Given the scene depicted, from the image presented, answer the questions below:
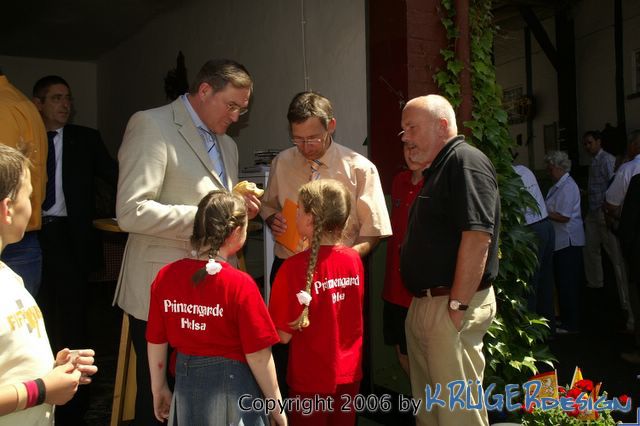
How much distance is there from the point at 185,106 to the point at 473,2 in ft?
7.31

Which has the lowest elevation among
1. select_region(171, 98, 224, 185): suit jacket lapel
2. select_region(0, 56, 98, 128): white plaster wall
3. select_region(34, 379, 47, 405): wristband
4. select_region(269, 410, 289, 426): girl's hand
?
select_region(269, 410, 289, 426): girl's hand

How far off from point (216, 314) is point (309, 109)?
4.04 ft

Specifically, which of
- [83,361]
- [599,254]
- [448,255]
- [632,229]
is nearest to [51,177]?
[83,361]

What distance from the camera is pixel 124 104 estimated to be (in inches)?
441

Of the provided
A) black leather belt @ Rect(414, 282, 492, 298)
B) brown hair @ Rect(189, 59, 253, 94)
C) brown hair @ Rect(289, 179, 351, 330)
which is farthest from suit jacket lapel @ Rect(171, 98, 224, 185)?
black leather belt @ Rect(414, 282, 492, 298)

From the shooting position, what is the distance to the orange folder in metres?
3.18

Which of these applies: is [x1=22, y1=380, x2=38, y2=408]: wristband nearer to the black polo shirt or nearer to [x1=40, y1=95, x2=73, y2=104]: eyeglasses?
the black polo shirt

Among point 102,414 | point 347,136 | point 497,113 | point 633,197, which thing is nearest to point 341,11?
point 347,136

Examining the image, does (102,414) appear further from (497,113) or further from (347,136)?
(497,113)

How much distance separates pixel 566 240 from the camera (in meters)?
6.93

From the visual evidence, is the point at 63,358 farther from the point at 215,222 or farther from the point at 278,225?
the point at 278,225

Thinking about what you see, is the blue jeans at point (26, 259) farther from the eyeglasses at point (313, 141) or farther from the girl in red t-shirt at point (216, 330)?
the eyeglasses at point (313, 141)

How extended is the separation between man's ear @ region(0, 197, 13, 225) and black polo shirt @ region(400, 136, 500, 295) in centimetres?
166

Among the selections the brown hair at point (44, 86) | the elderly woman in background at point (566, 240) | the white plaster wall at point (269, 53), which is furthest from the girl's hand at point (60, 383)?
the elderly woman in background at point (566, 240)
